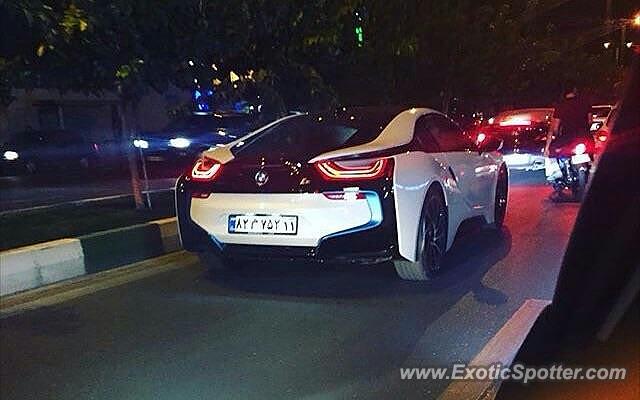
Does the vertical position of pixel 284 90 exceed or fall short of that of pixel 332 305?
it exceeds it

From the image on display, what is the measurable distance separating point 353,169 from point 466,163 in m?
1.84

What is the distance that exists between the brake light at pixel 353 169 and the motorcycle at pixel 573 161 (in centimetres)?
558

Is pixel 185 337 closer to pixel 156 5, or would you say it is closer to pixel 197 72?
pixel 156 5

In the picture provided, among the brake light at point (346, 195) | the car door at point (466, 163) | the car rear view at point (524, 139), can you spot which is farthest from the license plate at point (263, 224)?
the car rear view at point (524, 139)

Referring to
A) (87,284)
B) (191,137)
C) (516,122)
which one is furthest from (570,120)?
(191,137)

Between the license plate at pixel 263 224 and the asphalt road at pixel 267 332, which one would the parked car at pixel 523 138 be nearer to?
the asphalt road at pixel 267 332

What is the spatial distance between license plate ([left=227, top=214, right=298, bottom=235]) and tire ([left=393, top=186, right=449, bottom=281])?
0.90 m

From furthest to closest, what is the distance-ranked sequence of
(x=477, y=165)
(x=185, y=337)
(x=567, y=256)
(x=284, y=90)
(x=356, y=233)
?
(x=284, y=90)
(x=477, y=165)
(x=356, y=233)
(x=185, y=337)
(x=567, y=256)

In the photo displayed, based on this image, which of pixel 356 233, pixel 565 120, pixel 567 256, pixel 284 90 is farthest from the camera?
pixel 284 90

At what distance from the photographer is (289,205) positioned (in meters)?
5.34

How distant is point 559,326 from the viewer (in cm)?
195

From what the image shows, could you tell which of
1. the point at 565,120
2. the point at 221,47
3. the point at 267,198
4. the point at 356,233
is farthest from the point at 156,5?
the point at 565,120

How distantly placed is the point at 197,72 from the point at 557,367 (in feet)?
24.6

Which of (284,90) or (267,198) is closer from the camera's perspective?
(267,198)
